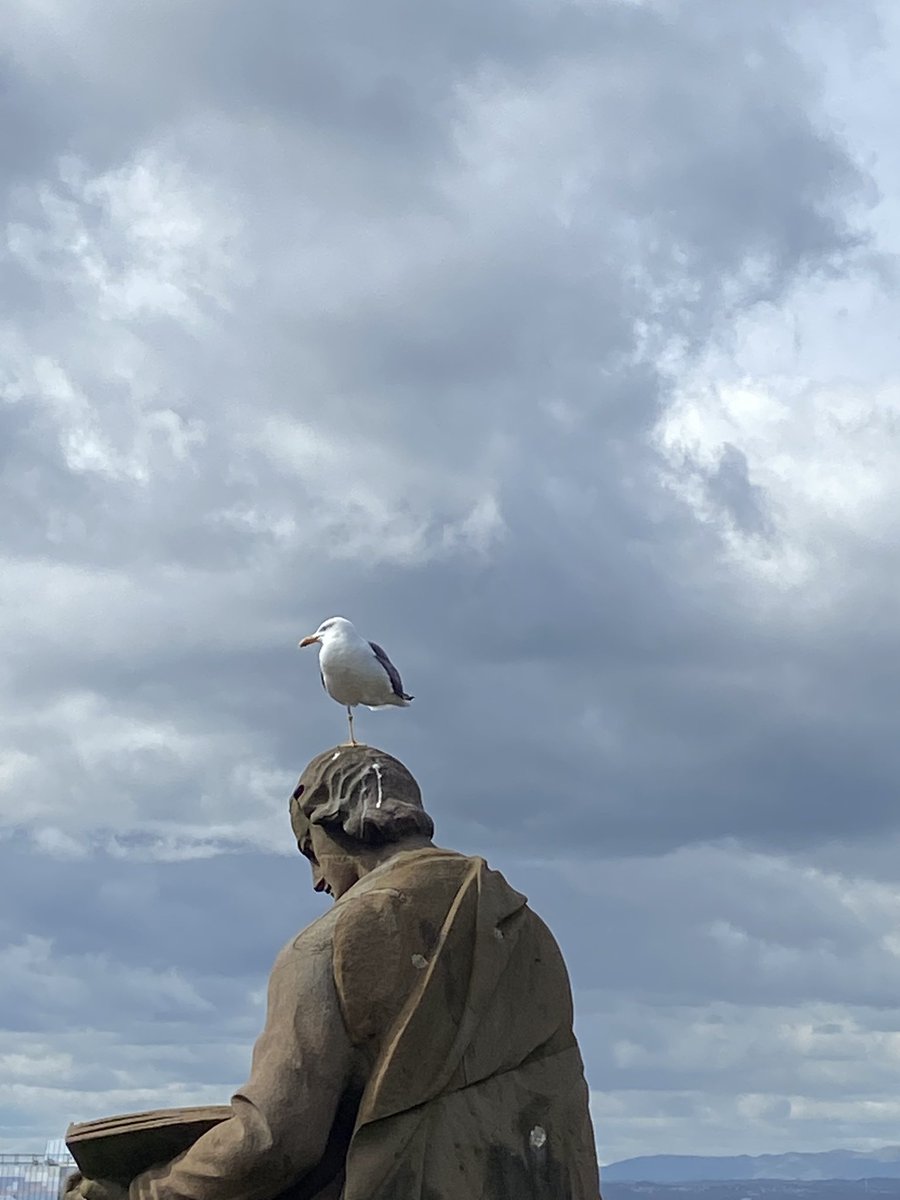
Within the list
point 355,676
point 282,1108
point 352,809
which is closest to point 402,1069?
point 282,1108

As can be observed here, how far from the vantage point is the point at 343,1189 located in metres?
11.0

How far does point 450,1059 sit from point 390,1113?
44 centimetres

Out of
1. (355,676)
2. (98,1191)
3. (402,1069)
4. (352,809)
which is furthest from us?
(355,676)

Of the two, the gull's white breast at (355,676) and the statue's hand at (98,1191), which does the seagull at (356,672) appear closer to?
the gull's white breast at (355,676)

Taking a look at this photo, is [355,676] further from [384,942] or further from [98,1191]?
[98,1191]

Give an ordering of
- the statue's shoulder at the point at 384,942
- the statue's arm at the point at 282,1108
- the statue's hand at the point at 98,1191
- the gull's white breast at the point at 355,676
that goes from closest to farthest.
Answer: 1. the statue's arm at the point at 282,1108
2. the statue's shoulder at the point at 384,942
3. the statue's hand at the point at 98,1191
4. the gull's white breast at the point at 355,676

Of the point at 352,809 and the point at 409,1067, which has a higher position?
the point at 352,809

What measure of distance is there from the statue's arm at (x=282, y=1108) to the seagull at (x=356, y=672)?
5.69 metres

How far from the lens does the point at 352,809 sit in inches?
478

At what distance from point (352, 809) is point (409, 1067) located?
1685 millimetres

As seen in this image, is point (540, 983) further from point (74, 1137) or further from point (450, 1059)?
point (74, 1137)

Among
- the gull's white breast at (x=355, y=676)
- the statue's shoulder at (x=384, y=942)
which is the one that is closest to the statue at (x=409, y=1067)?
the statue's shoulder at (x=384, y=942)

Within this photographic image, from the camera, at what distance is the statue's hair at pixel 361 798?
39.5 ft

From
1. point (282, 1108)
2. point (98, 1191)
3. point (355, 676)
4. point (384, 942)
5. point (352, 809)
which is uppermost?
point (355, 676)
